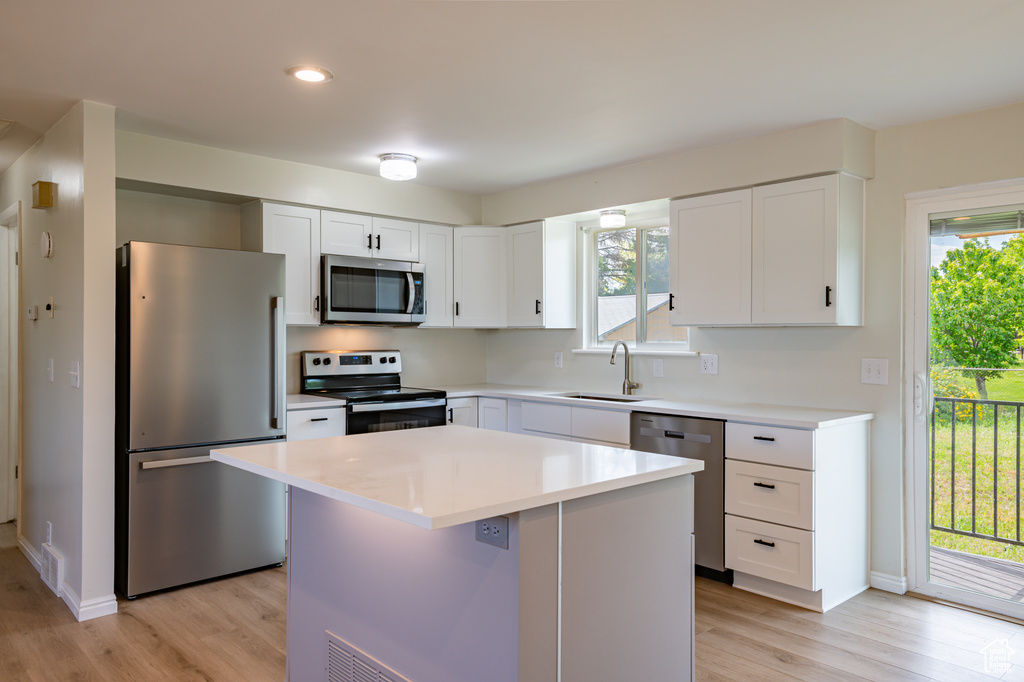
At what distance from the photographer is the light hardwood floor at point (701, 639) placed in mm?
2510

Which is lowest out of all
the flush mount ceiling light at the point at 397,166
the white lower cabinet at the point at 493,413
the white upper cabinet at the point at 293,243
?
the white lower cabinet at the point at 493,413

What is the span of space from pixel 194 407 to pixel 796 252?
3055mm


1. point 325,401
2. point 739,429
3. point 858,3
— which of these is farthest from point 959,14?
point 325,401

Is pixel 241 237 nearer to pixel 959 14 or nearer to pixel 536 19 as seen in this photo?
pixel 536 19

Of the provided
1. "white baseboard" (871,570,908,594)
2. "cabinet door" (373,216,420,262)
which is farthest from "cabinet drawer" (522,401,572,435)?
"white baseboard" (871,570,908,594)

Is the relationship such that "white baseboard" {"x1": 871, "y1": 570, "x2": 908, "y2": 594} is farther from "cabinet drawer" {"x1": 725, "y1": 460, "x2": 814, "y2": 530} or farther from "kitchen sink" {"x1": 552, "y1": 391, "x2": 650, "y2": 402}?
"kitchen sink" {"x1": 552, "y1": 391, "x2": 650, "y2": 402}

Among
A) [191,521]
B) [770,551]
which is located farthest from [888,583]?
[191,521]

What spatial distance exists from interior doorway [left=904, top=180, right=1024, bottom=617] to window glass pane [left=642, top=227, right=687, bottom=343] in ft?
4.67

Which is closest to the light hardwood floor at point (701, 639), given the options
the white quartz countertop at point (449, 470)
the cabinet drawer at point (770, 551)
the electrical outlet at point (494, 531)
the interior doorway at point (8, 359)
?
the cabinet drawer at point (770, 551)

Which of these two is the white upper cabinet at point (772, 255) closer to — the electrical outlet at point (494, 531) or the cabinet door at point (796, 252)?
the cabinet door at point (796, 252)

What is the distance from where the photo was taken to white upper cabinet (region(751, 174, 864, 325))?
3.23 m

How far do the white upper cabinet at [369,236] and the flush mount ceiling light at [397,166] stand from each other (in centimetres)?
55

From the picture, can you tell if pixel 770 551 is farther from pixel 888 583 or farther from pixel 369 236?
pixel 369 236

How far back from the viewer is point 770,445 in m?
3.17
